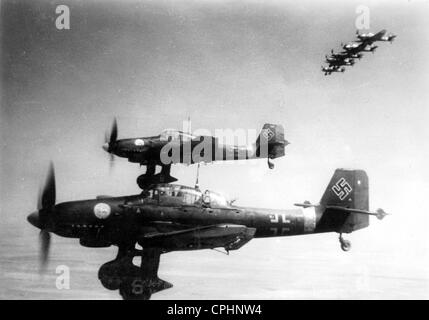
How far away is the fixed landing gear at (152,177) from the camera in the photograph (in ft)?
42.7

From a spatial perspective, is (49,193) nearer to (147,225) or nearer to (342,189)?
(147,225)

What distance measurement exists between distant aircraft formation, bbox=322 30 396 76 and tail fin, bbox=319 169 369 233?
3.73m

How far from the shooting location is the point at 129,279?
36.8 feet

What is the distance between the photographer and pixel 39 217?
10805 millimetres

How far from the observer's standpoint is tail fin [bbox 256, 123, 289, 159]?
1384 cm

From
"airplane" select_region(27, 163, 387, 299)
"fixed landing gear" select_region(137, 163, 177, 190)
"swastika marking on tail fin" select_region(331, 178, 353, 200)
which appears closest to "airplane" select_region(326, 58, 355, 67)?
"swastika marking on tail fin" select_region(331, 178, 353, 200)

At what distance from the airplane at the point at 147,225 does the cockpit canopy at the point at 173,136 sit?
1.94m

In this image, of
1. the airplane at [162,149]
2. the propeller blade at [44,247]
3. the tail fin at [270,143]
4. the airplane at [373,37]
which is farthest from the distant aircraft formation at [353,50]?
the propeller blade at [44,247]

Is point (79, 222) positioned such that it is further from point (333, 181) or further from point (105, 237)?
point (333, 181)

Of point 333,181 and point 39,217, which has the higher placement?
point 333,181

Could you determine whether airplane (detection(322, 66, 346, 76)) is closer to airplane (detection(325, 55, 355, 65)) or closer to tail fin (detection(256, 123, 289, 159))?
airplane (detection(325, 55, 355, 65))
